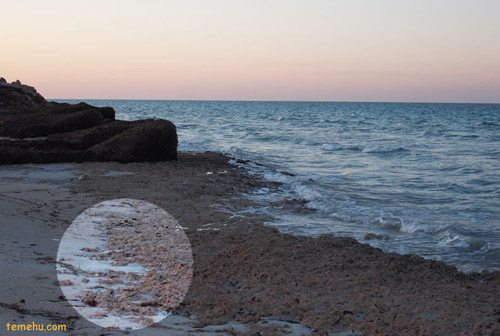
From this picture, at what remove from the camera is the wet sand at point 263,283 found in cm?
405

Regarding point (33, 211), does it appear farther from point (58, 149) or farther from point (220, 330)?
point (58, 149)

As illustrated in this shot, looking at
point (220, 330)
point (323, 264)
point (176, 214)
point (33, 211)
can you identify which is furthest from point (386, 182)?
point (220, 330)

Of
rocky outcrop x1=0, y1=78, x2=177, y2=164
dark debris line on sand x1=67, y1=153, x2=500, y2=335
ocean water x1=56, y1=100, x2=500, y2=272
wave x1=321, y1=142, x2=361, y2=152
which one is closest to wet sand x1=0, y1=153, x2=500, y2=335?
dark debris line on sand x1=67, y1=153, x2=500, y2=335

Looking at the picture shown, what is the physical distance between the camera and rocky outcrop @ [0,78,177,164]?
13156 millimetres

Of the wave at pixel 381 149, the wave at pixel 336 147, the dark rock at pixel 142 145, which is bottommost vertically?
the wave at pixel 336 147

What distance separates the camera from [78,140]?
14.3m

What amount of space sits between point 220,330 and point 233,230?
3377 mm

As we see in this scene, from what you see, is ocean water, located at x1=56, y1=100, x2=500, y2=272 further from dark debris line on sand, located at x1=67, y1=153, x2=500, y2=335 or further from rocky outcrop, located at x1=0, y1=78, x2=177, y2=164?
rocky outcrop, located at x1=0, y1=78, x2=177, y2=164

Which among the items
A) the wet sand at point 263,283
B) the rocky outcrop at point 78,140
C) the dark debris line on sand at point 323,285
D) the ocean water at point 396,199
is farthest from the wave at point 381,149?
the dark debris line on sand at point 323,285
